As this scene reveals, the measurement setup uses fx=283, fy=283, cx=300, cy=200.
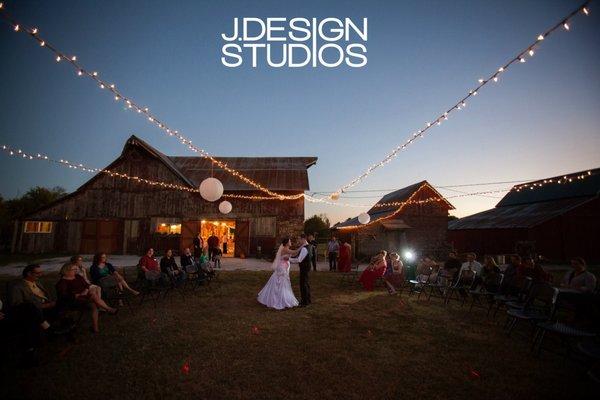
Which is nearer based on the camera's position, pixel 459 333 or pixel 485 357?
pixel 485 357

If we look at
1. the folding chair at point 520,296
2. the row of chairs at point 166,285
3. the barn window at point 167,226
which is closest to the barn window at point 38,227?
the barn window at point 167,226

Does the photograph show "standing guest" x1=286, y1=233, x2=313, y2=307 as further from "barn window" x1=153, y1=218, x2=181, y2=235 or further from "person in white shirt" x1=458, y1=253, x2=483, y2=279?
"barn window" x1=153, y1=218, x2=181, y2=235

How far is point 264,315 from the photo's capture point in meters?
6.10

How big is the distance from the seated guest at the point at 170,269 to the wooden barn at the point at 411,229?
561 inches

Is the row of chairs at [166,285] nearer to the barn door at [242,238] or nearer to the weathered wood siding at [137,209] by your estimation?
the barn door at [242,238]

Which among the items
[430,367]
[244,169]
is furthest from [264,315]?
[244,169]

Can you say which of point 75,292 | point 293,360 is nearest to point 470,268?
point 293,360

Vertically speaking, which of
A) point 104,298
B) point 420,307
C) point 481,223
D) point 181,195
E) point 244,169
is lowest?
point 420,307

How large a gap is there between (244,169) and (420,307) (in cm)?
1598

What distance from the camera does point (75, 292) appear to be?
16.2 feet

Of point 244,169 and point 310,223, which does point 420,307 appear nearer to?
point 244,169

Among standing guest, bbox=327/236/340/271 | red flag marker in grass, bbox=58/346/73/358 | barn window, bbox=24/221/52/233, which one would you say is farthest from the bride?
barn window, bbox=24/221/52/233

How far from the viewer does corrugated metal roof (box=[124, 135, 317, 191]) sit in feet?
59.5

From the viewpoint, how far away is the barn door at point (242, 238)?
17.6m
